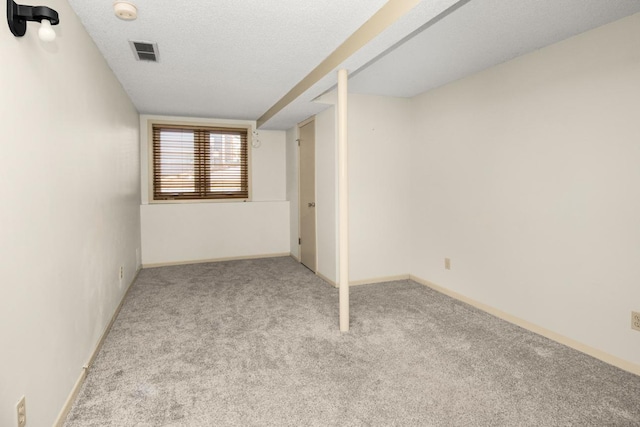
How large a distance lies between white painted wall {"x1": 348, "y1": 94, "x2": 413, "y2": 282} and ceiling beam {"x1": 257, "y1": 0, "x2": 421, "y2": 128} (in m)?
0.94

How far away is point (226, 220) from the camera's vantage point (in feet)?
18.8

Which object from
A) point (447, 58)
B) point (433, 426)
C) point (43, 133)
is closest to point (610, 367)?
point (433, 426)

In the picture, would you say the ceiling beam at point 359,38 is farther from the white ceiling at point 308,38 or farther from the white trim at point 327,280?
Answer: the white trim at point 327,280

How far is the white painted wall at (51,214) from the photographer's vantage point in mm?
1371

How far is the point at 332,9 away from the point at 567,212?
7.38 ft

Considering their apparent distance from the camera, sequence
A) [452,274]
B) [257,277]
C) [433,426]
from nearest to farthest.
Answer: [433,426] → [452,274] → [257,277]

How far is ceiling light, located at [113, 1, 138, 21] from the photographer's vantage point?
204cm

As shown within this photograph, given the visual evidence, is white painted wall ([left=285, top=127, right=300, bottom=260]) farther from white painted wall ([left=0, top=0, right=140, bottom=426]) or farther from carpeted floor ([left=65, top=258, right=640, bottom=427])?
white painted wall ([left=0, top=0, right=140, bottom=426])

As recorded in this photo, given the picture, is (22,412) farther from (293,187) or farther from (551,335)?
(293,187)

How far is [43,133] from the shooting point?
1.67 metres

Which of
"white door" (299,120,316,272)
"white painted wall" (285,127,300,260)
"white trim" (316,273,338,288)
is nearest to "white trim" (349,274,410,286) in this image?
"white trim" (316,273,338,288)

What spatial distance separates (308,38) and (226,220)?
146 inches

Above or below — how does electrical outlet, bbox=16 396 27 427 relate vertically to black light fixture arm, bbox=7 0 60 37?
below

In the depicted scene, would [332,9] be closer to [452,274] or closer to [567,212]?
[567,212]
